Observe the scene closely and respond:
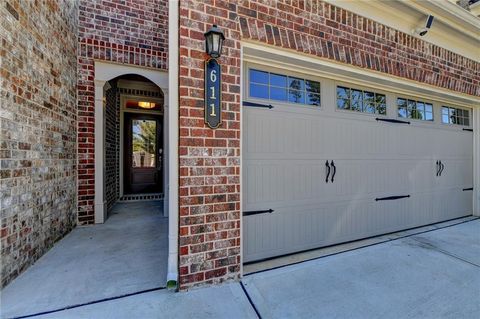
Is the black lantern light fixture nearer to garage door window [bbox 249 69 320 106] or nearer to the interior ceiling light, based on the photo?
garage door window [bbox 249 69 320 106]

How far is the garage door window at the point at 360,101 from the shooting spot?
10.9 ft

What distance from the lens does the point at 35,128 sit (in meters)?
2.74

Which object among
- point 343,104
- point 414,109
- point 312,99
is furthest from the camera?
point 414,109

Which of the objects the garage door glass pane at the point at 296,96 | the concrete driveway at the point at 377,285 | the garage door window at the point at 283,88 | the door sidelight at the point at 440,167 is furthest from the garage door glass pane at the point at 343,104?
the door sidelight at the point at 440,167

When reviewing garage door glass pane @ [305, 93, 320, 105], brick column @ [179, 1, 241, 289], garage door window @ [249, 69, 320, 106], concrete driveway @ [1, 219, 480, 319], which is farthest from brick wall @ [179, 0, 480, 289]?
garage door glass pane @ [305, 93, 320, 105]

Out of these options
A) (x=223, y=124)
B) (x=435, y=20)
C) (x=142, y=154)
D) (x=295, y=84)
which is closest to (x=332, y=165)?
(x=295, y=84)

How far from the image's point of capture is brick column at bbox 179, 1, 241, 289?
2117 millimetres

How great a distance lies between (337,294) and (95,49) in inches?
194

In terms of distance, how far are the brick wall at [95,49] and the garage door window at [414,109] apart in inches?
172

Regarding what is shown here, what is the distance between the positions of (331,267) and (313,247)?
47 centimetres

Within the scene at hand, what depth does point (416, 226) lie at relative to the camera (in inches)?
159

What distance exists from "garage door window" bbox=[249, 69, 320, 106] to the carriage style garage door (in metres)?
0.01

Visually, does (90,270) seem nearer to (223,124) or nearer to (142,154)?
(223,124)

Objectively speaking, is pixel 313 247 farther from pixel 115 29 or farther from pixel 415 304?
pixel 115 29
